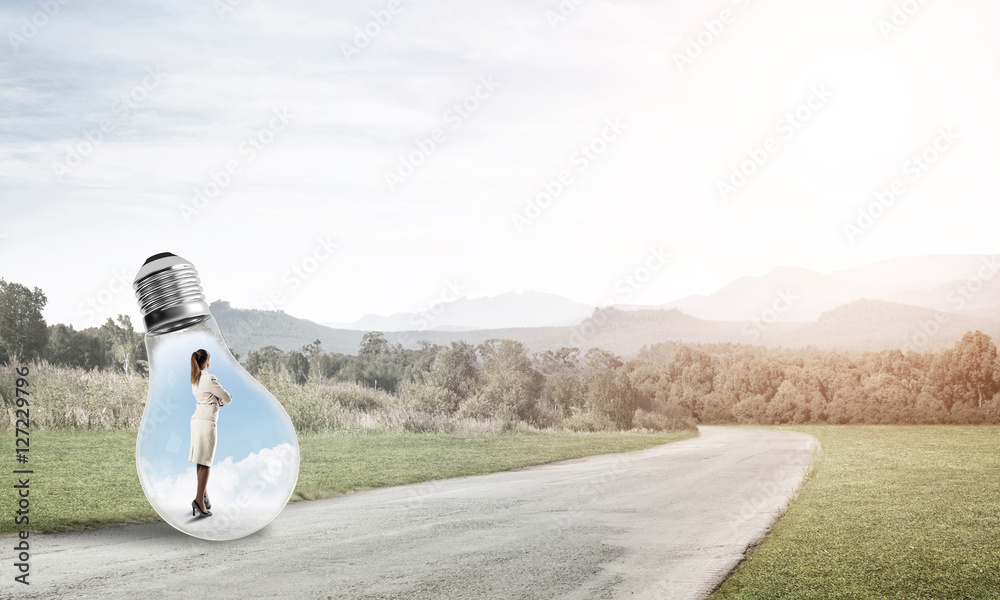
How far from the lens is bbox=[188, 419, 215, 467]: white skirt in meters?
5.11

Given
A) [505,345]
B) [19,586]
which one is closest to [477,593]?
[19,586]

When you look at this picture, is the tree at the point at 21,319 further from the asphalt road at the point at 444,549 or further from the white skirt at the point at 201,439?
the white skirt at the point at 201,439

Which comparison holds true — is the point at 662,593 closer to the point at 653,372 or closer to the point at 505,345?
the point at 505,345

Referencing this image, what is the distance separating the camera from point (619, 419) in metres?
34.6

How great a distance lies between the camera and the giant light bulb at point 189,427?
482 cm

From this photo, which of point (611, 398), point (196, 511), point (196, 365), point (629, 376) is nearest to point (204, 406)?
point (196, 365)

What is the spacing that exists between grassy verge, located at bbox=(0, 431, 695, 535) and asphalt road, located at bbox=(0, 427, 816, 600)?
0.97 m

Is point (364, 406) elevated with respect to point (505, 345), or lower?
lower

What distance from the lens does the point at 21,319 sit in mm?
35719

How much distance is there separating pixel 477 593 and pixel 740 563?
3270 mm

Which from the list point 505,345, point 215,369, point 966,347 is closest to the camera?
point 215,369

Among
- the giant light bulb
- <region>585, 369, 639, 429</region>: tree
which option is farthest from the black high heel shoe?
<region>585, 369, 639, 429</region>: tree

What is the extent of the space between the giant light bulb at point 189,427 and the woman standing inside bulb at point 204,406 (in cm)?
4

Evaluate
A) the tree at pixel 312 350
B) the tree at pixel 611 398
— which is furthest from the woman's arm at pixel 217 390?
the tree at pixel 312 350
